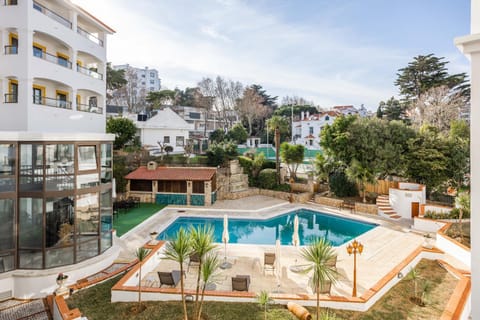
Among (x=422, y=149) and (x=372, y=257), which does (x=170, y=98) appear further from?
(x=372, y=257)

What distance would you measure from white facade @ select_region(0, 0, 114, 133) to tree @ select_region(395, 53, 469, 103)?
3763 centimetres

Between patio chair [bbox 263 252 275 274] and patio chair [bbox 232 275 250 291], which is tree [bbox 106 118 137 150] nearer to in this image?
patio chair [bbox 263 252 275 274]

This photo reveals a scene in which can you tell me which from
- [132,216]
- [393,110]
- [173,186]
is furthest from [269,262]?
[393,110]

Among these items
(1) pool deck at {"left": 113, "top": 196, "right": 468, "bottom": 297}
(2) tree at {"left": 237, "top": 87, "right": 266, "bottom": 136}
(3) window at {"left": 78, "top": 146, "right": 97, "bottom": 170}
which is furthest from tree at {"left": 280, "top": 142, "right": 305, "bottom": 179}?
(2) tree at {"left": 237, "top": 87, "right": 266, "bottom": 136}

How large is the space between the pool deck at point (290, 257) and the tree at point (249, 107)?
32.0 meters

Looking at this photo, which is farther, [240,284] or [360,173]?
[360,173]

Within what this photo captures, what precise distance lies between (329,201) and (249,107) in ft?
102

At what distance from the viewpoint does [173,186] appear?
79.7 feet

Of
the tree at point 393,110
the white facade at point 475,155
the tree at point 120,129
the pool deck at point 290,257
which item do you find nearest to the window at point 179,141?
the tree at point 120,129

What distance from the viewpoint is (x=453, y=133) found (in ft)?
82.6

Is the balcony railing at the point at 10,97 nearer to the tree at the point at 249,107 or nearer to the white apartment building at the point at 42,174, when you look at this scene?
the white apartment building at the point at 42,174

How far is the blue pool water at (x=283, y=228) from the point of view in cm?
1708

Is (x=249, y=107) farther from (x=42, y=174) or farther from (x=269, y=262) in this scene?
(x=42, y=174)

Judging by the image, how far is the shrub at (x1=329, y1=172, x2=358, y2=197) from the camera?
2420cm
